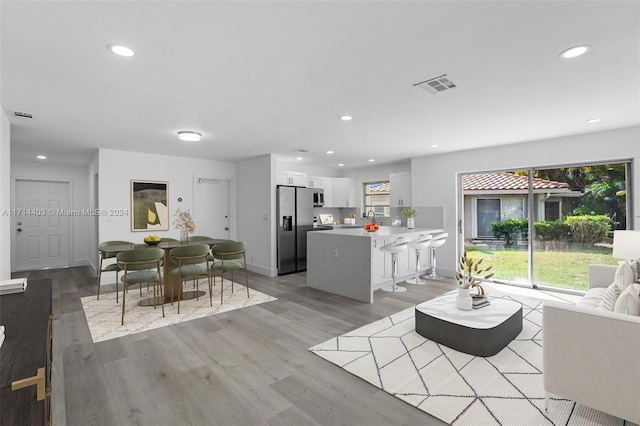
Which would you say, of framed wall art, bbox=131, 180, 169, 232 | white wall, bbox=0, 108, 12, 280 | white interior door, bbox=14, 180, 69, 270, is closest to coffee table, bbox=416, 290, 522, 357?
white wall, bbox=0, 108, 12, 280

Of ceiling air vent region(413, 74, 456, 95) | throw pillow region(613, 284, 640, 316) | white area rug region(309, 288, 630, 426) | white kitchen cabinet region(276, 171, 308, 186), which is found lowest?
white area rug region(309, 288, 630, 426)

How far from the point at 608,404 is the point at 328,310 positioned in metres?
2.78

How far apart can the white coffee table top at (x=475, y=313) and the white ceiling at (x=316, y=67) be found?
7.15 feet

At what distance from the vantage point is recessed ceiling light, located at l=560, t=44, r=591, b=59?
2.15 m

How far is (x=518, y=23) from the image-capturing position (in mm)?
1891

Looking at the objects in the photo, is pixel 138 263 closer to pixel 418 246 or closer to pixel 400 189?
pixel 418 246

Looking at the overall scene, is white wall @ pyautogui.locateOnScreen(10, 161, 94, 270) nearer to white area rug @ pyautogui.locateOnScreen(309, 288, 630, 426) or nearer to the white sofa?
white area rug @ pyautogui.locateOnScreen(309, 288, 630, 426)

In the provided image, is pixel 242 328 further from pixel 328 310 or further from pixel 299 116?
pixel 299 116

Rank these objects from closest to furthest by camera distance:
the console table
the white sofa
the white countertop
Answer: the console table → the white sofa → the white countertop

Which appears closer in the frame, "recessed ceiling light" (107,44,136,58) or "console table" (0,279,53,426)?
"console table" (0,279,53,426)

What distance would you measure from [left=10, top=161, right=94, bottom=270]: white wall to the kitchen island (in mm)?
5505

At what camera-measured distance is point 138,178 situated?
5.92m

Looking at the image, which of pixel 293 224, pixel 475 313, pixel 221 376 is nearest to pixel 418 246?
pixel 475 313

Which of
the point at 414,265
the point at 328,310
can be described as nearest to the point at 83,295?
the point at 328,310
